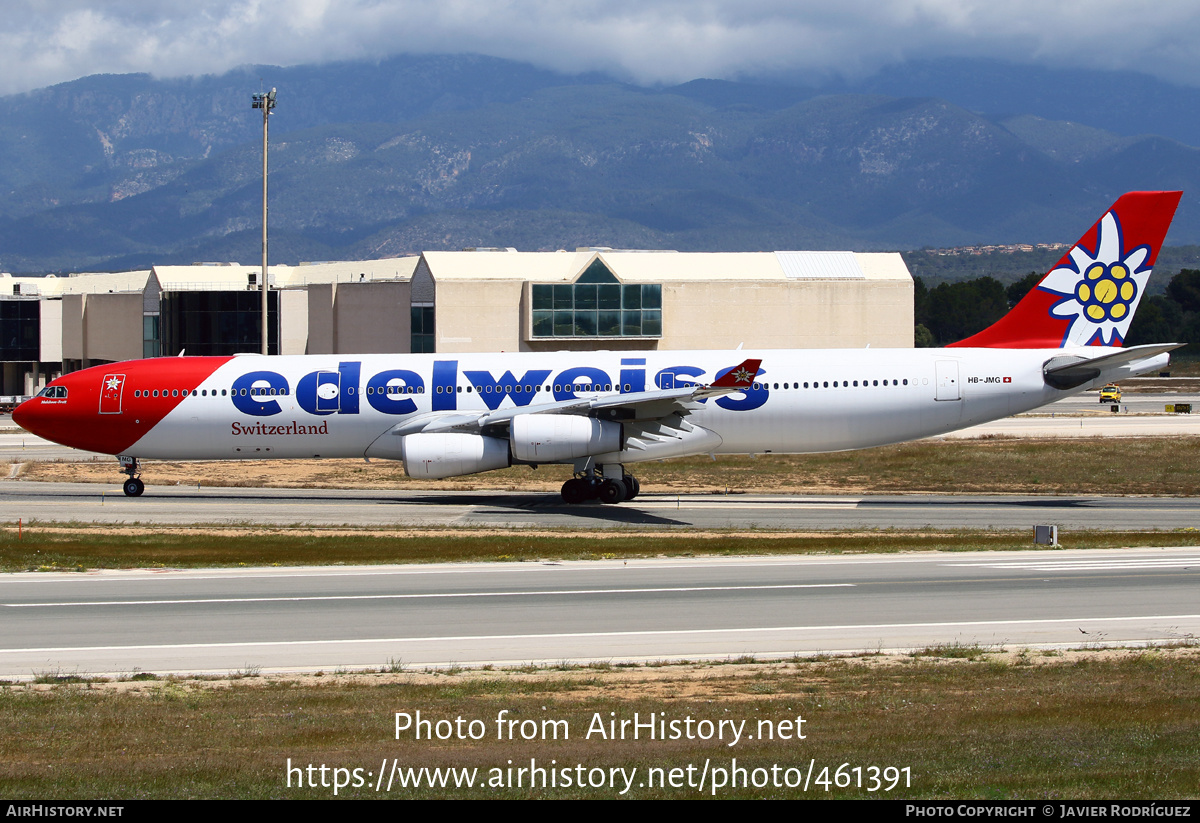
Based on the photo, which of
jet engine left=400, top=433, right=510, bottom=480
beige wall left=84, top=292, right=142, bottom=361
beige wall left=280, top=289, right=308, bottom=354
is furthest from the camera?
beige wall left=84, top=292, right=142, bottom=361

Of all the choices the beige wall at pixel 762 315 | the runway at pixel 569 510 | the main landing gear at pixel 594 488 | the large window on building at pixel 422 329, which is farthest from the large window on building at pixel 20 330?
the main landing gear at pixel 594 488

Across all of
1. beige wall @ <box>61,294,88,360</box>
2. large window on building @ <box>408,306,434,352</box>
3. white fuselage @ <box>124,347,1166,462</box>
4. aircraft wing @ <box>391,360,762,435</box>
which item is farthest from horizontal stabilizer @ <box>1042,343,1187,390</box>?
beige wall @ <box>61,294,88,360</box>

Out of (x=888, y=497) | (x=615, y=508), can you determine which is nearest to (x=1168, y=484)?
(x=888, y=497)

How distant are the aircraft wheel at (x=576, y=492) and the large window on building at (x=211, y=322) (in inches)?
2302

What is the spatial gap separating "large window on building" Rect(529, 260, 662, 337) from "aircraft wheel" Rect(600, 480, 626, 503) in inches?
1419

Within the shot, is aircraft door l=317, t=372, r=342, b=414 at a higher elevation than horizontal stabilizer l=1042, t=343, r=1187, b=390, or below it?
below

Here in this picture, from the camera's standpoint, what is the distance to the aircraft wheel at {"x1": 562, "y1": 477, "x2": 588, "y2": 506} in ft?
121

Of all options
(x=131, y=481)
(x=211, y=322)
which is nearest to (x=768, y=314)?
(x=211, y=322)

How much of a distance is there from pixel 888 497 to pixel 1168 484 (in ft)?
33.6

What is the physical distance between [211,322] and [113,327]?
11.6 meters

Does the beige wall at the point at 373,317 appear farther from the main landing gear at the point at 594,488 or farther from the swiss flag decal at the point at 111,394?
the main landing gear at the point at 594,488

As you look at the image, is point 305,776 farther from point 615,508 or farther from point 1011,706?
point 615,508

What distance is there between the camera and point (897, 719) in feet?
40.9

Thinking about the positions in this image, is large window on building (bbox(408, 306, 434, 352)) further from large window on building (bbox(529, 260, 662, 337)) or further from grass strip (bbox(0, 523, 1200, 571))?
grass strip (bbox(0, 523, 1200, 571))
